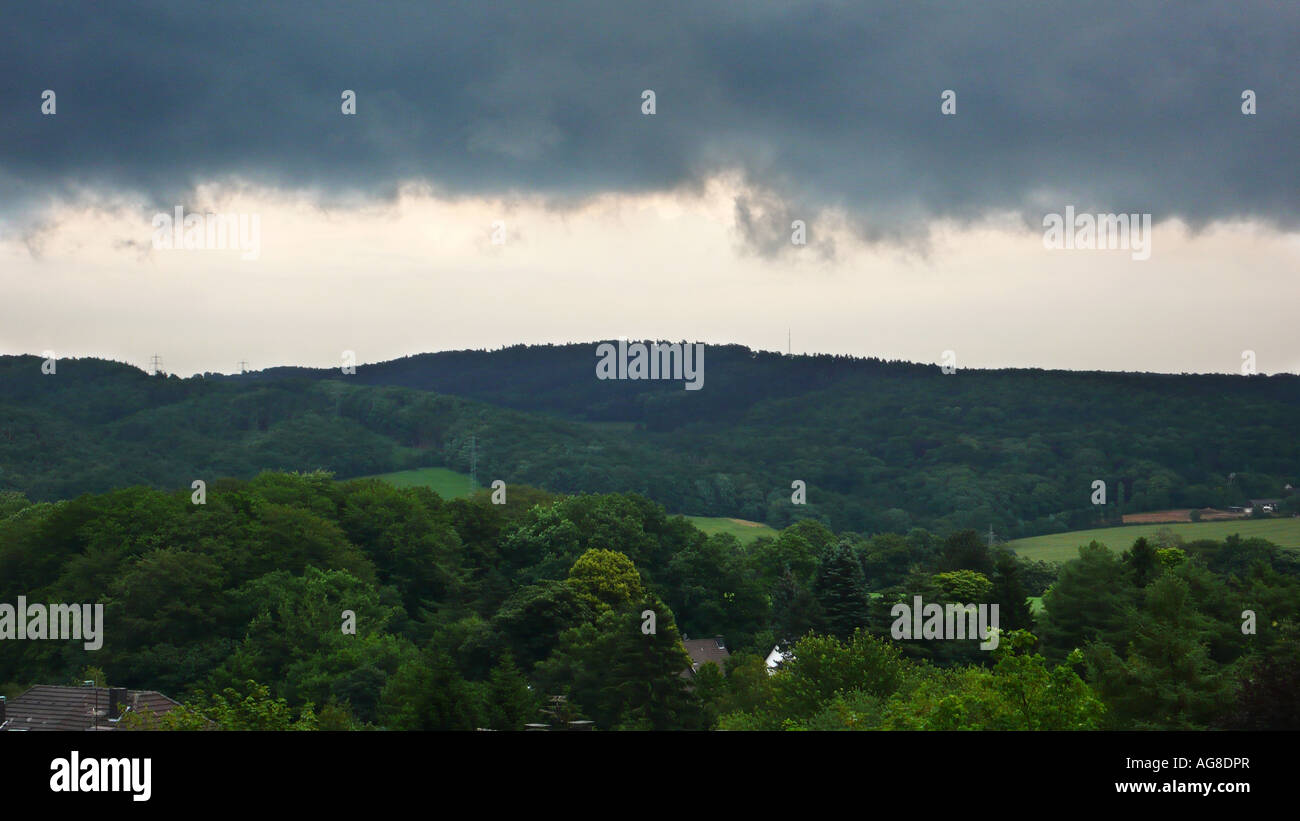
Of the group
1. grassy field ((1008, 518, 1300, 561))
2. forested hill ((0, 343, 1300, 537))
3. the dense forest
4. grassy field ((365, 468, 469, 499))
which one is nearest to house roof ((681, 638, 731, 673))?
the dense forest

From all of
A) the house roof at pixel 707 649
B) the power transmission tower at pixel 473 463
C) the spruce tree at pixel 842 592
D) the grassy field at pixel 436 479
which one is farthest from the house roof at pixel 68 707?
the power transmission tower at pixel 473 463

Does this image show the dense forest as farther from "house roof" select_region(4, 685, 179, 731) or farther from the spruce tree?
"house roof" select_region(4, 685, 179, 731)

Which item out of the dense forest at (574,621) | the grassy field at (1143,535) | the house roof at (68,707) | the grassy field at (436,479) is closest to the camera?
the dense forest at (574,621)

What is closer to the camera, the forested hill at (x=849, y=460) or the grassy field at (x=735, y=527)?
the grassy field at (x=735, y=527)

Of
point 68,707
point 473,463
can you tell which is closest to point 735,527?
point 473,463

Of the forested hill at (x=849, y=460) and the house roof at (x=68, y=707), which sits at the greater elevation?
the forested hill at (x=849, y=460)

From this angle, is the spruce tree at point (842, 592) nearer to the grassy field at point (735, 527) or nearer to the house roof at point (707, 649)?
the house roof at point (707, 649)
